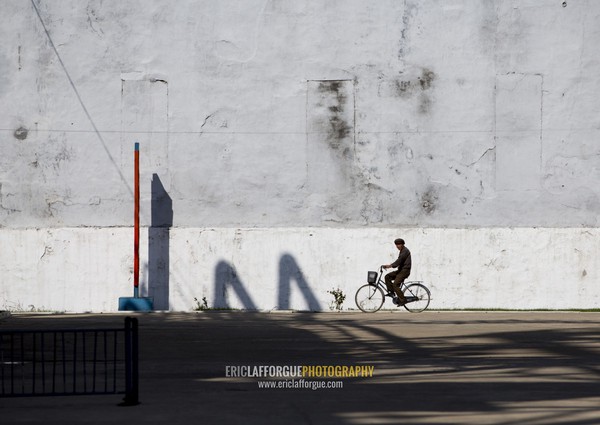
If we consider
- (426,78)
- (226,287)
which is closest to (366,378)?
(226,287)

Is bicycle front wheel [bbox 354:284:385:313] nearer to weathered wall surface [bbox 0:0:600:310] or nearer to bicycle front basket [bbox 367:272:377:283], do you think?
bicycle front basket [bbox 367:272:377:283]

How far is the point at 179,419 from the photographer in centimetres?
985

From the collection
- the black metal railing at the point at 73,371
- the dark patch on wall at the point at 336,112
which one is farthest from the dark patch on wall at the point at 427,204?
the black metal railing at the point at 73,371

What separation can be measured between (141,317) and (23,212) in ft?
17.9

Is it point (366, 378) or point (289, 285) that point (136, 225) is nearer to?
point (289, 285)

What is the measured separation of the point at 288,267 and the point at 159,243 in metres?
3.51

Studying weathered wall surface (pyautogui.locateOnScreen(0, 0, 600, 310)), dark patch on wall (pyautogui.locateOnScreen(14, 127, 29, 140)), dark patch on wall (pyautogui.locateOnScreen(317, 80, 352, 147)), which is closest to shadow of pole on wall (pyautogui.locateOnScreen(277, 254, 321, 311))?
weathered wall surface (pyautogui.locateOnScreen(0, 0, 600, 310))

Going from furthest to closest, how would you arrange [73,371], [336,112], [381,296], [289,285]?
1. [336,112]
2. [289,285]
3. [381,296]
4. [73,371]

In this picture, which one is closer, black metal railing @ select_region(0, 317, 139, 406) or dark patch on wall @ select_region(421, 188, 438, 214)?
black metal railing @ select_region(0, 317, 139, 406)

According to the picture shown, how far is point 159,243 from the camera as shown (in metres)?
28.5

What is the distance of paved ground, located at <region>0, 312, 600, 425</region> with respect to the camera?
10.1m

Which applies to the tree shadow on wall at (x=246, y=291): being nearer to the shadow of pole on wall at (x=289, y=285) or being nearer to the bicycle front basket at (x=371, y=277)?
the shadow of pole on wall at (x=289, y=285)

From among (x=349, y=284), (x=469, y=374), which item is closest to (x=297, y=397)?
(x=469, y=374)

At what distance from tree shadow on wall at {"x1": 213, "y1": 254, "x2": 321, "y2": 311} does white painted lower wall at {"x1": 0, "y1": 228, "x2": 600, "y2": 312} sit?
27 mm
